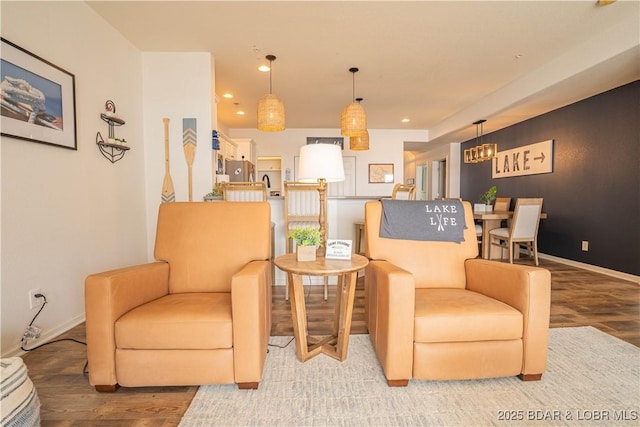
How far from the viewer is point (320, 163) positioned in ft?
5.66

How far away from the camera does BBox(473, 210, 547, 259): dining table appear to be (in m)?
4.13

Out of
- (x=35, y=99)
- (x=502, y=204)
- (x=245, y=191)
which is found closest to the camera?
(x=35, y=99)

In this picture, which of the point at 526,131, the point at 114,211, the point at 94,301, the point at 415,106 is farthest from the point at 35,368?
the point at 526,131

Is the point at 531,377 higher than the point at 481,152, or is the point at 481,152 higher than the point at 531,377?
the point at 481,152

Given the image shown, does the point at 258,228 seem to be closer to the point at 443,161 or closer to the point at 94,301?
the point at 94,301

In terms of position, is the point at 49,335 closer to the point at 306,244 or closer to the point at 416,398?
the point at 306,244

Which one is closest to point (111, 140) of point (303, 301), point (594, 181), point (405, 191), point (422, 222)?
point (303, 301)

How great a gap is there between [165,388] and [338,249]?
115cm

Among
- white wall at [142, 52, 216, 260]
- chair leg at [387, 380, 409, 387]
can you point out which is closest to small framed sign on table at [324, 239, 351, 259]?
chair leg at [387, 380, 409, 387]

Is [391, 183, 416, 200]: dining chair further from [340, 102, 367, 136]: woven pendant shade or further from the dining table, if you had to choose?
the dining table

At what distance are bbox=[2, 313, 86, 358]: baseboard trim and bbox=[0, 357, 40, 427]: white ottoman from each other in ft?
3.06

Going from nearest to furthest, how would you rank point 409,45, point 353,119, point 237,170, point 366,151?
point 409,45, point 353,119, point 237,170, point 366,151

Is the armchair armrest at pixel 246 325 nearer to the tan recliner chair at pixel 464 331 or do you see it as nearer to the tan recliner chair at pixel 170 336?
the tan recliner chair at pixel 170 336

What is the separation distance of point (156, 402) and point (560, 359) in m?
2.20
